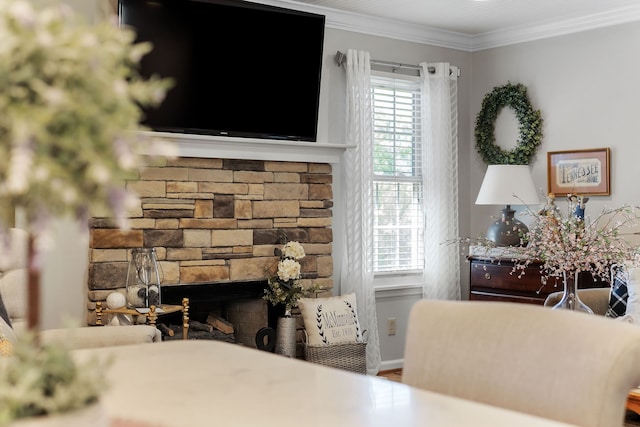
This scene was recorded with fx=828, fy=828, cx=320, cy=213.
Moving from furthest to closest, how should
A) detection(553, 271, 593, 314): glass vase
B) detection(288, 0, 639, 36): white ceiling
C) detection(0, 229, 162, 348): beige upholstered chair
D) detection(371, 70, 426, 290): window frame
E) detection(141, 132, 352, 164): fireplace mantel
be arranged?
detection(371, 70, 426, 290): window frame < detection(288, 0, 639, 36): white ceiling < detection(141, 132, 352, 164): fireplace mantel < detection(553, 271, 593, 314): glass vase < detection(0, 229, 162, 348): beige upholstered chair

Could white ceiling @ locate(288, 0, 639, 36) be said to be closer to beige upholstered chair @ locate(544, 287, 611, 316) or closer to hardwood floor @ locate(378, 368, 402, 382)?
beige upholstered chair @ locate(544, 287, 611, 316)

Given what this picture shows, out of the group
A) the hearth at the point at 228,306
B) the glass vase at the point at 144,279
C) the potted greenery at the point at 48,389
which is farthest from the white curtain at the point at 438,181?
the potted greenery at the point at 48,389

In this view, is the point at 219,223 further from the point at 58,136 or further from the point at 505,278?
the point at 58,136

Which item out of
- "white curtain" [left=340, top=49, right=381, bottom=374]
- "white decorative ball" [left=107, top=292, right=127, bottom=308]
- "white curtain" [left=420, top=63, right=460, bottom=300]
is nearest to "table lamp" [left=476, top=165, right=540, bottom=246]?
"white curtain" [left=420, top=63, right=460, bottom=300]

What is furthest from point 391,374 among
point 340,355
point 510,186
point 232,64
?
point 232,64

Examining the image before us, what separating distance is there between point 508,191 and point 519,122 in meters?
0.69

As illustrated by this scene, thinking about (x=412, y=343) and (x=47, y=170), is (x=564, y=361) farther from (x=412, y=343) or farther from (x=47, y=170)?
(x=47, y=170)

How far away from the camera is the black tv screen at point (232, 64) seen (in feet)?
14.3

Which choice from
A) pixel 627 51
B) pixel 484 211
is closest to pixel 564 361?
pixel 627 51

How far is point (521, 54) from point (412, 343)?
4.64 m

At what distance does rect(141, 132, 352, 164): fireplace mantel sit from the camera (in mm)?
4469

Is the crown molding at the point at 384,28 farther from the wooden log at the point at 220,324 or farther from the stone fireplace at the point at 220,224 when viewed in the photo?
the wooden log at the point at 220,324

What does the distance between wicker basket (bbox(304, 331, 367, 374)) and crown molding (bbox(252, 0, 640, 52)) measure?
6.65 feet

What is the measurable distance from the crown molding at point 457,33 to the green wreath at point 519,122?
366 mm
